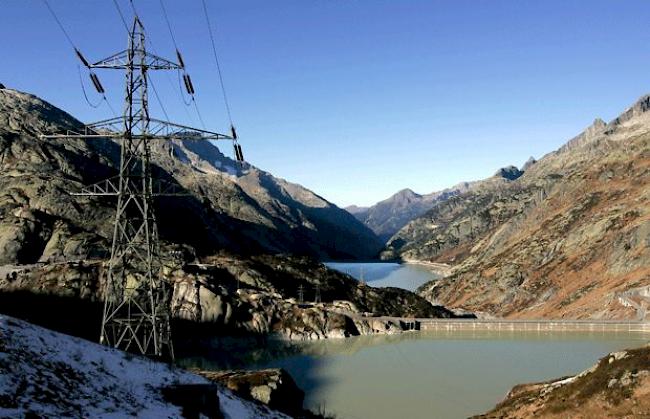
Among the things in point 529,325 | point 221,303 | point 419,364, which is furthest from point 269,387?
point 529,325

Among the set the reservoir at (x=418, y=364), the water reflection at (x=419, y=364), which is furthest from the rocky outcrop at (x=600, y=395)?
the water reflection at (x=419, y=364)

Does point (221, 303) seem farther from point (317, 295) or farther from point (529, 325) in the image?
point (529, 325)

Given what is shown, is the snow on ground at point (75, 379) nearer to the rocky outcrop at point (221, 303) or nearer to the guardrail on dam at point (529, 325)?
the rocky outcrop at point (221, 303)

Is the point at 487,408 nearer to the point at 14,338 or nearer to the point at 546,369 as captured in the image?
the point at 546,369

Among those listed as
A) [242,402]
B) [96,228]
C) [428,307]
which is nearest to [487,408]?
[242,402]

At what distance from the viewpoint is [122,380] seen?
2533cm

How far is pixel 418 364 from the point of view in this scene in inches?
3775

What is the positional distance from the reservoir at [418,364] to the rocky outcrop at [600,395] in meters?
15.3

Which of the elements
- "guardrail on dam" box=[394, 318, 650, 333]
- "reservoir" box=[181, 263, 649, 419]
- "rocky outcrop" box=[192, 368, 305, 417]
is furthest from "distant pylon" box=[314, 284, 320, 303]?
"rocky outcrop" box=[192, 368, 305, 417]

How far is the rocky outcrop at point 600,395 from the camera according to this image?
37.4m

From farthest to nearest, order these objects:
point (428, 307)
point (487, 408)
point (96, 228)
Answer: point (428, 307) → point (96, 228) → point (487, 408)

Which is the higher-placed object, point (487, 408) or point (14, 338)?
point (14, 338)

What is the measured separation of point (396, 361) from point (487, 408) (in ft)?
116

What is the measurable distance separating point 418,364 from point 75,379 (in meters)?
80.4
